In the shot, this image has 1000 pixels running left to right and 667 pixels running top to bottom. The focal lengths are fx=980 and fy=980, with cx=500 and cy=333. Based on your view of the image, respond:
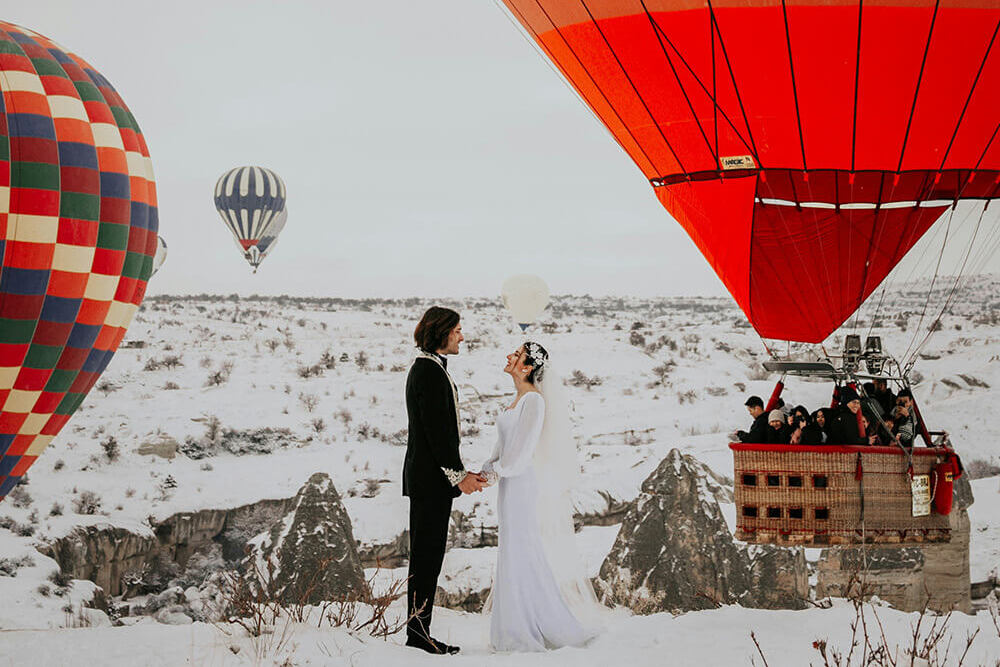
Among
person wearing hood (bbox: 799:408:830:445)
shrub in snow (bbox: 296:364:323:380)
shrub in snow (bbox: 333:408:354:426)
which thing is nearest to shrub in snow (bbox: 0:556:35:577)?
shrub in snow (bbox: 333:408:354:426)

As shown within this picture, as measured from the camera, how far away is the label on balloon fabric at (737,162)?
751 centimetres

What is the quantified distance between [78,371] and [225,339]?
19.1 meters

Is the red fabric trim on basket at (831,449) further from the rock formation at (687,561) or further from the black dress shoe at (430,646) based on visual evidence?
the rock formation at (687,561)

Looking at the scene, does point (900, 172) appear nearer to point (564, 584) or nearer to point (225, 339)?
point (564, 584)

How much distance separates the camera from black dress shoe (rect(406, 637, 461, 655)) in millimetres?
5148

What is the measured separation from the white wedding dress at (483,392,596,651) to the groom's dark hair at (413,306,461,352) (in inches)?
23.3

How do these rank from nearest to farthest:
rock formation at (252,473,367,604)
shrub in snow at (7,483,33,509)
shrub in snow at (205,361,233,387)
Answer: rock formation at (252,473,367,604) < shrub in snow at (7,483,33,509) < shrub in snow at (205,361,233,387)

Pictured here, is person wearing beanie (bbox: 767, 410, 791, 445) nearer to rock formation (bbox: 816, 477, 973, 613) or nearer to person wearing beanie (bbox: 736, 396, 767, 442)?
person wearing beanie (bbox: 736, 396, 767, 442)

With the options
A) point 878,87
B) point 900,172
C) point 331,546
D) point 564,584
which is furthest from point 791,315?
point 331,546

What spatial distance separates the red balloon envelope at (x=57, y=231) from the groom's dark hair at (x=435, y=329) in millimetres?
4001

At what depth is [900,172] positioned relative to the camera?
24.4 feet

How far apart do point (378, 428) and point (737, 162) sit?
1297 cm

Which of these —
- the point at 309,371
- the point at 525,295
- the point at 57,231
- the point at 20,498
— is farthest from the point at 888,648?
the point at 309,371

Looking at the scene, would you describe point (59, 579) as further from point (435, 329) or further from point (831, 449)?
point (831, 449)
